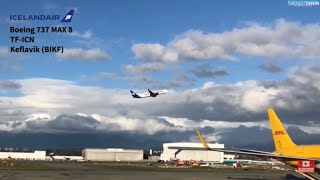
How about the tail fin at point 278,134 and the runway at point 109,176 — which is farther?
the tail fin at point 278,134

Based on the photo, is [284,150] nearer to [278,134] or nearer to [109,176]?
[278,134]

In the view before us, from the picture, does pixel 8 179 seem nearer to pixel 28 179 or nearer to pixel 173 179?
pixel 28 179

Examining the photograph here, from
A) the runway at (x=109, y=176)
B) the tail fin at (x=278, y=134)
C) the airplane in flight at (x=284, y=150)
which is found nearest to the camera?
the airplane in flight at (x=284, y=150)

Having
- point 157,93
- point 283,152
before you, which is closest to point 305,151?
point 283,152

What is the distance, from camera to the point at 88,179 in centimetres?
6256

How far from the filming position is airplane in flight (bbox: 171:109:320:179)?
6462cm

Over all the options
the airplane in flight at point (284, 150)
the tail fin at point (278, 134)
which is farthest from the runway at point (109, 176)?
the tail fin at point (278, 134)

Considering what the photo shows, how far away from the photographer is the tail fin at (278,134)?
73.9 meters

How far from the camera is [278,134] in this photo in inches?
2945

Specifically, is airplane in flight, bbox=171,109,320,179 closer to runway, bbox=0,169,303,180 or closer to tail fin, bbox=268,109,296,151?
tail fin, bbox=268,109,296,151

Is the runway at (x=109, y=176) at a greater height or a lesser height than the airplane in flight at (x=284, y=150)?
lesser

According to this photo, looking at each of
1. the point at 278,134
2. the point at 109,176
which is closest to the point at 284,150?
the point at 278,134

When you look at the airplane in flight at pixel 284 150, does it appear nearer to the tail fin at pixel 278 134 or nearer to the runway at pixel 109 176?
the tail fin at pixel 278 134

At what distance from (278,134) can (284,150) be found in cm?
306
